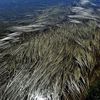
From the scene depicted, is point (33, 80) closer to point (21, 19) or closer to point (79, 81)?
point (79, 81)

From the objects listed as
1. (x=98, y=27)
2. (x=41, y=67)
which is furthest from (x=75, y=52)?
(x=98, y=27)

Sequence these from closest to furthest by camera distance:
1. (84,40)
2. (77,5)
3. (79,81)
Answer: (79,81)
(84,40)
(77,5)

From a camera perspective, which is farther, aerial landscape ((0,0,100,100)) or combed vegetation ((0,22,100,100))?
aerial landscape ((0,0,100,100))

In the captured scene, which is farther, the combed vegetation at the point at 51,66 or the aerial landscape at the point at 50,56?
the aerial landscape at the point at 50,56

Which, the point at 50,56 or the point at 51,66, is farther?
the point at 50,56
